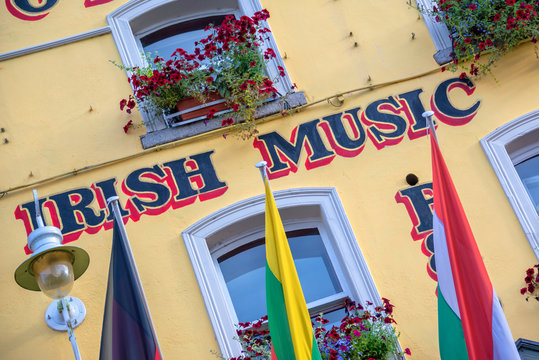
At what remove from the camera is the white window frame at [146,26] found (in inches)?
302

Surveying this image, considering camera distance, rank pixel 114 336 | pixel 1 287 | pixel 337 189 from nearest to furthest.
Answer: pixel 114 336 → pixel 1 287 → pixel 337 189

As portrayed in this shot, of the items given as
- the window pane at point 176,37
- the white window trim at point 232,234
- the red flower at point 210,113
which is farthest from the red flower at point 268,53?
the white window trim at point 232,234

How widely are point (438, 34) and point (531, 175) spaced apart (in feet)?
5.21

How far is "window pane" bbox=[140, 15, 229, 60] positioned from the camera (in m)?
8.33

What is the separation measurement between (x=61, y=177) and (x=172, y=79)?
1289 mm

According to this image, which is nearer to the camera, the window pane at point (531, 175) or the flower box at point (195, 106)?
the window pane at point (531, 175)

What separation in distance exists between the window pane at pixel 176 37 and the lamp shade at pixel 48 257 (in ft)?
10.4

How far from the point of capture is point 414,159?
713cm

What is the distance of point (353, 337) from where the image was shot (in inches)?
240

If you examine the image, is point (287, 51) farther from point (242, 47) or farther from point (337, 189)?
point (337, 189)

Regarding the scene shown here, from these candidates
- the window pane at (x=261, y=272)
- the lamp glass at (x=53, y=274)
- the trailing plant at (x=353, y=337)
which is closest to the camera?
the lamp glass at (x=53, y=274)

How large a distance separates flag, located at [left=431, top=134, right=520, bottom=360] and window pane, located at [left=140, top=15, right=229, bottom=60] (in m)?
3.41

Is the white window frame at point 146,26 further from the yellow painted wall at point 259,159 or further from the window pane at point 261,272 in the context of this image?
the window pane at point 261,272

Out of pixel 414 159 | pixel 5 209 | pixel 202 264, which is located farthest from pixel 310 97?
pixel 5 209
